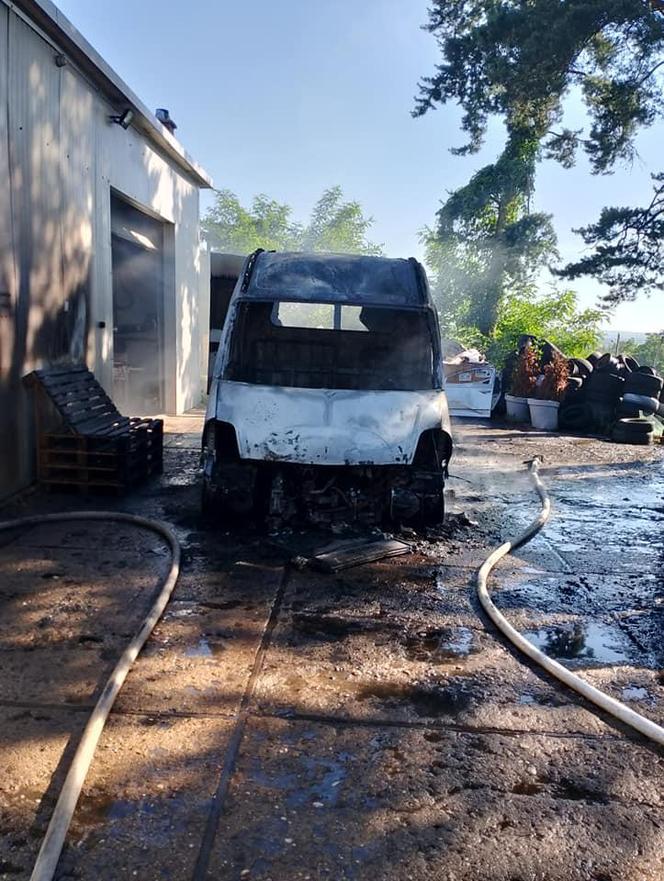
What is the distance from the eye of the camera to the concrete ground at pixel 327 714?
2.16 m

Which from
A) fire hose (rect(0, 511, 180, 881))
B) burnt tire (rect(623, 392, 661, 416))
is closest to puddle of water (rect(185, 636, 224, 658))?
fire hose (rect(0, 511, 180, 881))

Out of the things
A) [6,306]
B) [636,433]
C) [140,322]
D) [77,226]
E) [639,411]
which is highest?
[77,226]

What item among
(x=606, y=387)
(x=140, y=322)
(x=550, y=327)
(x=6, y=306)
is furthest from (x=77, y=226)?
(x=550, y=327)

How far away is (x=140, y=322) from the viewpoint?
38.7ft

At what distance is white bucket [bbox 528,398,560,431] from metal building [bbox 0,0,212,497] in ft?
23.3

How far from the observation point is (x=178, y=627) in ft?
12.3

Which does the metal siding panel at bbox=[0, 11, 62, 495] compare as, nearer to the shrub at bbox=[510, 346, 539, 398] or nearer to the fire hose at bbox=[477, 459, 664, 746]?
the fire hose at bbox=[477, 459, 664, 746]

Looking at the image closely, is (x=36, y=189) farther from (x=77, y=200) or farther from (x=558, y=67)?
(x=558, y=67)

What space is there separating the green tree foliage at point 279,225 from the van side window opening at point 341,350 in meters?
34.2

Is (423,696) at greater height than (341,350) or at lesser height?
lesser

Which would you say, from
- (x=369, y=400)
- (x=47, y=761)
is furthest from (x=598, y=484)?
(x=47, y=761)

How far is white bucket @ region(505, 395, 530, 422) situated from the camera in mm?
13672

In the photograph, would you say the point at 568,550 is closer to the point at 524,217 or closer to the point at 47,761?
the point at 47,761

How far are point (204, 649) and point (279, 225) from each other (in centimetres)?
4075
